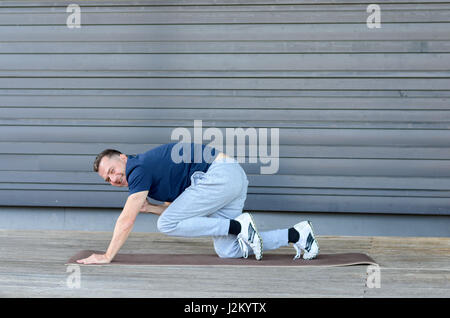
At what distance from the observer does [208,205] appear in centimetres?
363

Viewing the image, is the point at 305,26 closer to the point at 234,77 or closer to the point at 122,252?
the point at 234,77

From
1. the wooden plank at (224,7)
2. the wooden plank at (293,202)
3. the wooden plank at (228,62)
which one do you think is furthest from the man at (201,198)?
the wooden plank at (224,7)

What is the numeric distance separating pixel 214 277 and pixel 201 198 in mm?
518

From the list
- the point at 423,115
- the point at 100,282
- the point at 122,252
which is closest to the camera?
the point at 100,282

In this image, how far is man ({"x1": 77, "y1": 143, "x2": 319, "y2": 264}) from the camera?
3.53m

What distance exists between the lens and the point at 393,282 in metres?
3.22

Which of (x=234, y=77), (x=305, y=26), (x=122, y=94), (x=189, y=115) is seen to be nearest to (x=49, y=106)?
(x=122, y=94)

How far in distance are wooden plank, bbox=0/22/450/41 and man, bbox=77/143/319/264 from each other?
1548mm

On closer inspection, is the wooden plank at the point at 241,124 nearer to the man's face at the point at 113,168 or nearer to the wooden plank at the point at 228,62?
the wooden plank at the point at 228,62

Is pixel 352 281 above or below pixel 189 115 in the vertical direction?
below

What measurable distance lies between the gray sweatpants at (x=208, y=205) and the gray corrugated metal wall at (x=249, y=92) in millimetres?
1287

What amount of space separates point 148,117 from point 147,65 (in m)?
0.44

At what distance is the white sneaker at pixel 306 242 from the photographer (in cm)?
367

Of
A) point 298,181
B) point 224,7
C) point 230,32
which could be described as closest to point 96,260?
point 298,181
